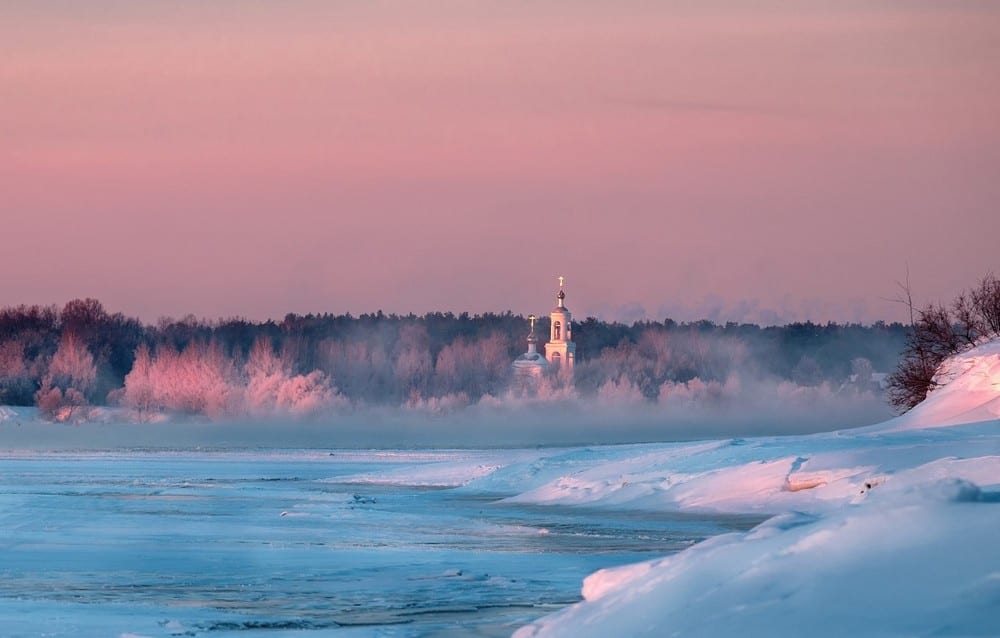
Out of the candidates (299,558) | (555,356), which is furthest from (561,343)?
(299,558)

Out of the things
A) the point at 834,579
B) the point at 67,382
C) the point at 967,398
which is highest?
the point at 67,382

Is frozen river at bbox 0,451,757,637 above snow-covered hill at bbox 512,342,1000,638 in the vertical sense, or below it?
below

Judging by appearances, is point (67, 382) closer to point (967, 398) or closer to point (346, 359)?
point (346, 359)

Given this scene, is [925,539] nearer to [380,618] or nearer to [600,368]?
[380,618]

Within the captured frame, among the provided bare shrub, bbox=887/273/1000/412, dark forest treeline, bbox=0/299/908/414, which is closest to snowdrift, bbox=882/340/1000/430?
bare shrub, bbox=887/273/1000/412

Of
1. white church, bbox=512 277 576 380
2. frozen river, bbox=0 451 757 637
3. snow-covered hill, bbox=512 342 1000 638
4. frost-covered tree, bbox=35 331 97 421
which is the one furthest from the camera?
white church, bbox=512 277 576 380

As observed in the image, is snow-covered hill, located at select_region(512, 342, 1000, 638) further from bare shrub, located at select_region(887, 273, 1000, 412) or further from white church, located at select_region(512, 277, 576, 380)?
white church, located at select_region(512, 277, 576, 380)

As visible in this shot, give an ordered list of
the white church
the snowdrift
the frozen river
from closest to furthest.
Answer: the frozen river
the snowdrift
the white church

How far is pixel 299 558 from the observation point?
21.0m

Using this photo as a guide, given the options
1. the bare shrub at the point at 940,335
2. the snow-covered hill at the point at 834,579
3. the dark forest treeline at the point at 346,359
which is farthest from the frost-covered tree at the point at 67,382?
the snow-covered hill at the point at 834,579

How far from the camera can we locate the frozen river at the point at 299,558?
1501cm

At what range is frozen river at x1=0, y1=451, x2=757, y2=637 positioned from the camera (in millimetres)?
15008

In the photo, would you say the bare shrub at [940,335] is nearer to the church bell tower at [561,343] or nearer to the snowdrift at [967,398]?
the snowdrift at [967,398]

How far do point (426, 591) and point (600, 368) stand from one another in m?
133
